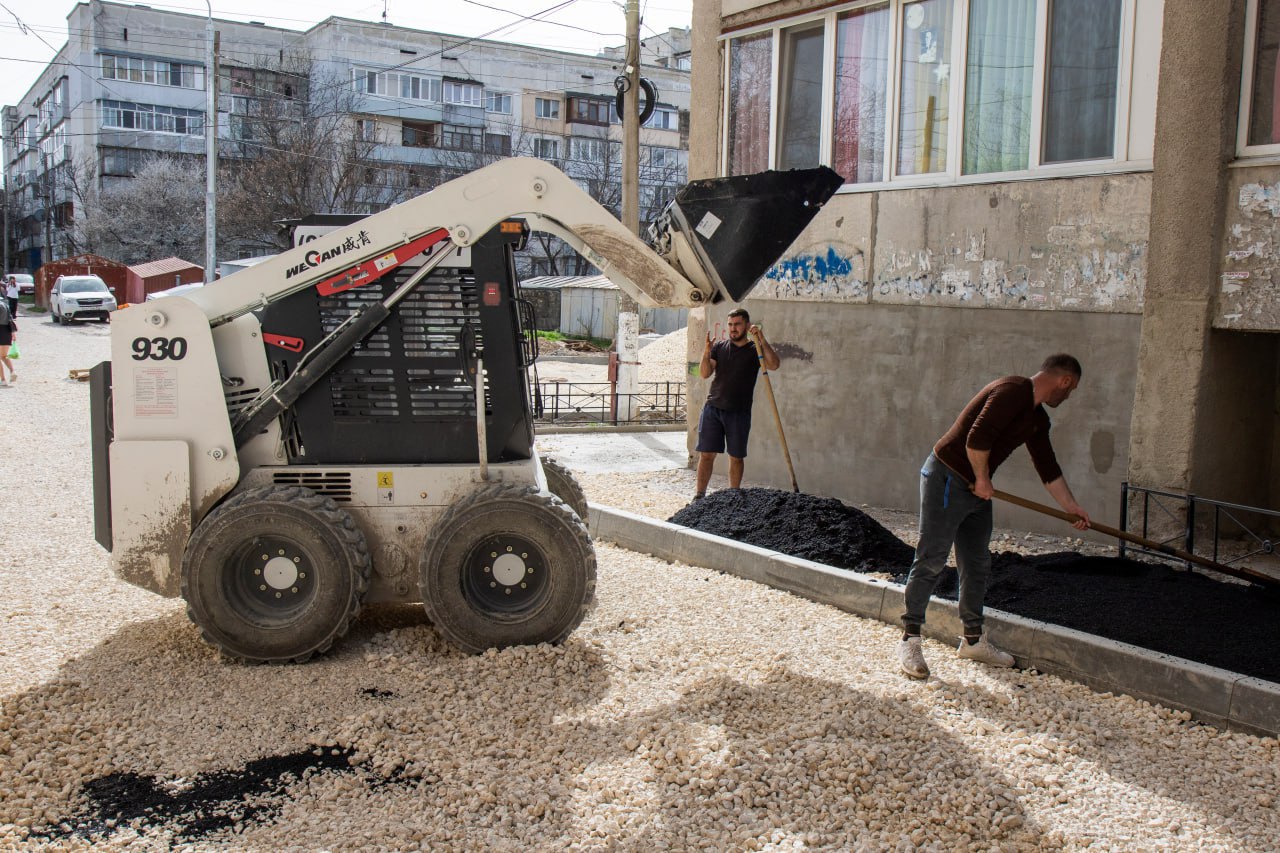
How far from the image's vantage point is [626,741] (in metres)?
4.78

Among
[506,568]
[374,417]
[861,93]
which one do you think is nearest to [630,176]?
[861,93]

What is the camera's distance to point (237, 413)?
232 inches

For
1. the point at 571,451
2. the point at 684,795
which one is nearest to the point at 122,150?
the point at 571,451

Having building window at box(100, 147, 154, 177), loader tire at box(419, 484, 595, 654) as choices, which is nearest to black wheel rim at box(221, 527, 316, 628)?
loader tire at box(419, 484, 595, 654)

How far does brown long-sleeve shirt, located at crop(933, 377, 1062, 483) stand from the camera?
550cm

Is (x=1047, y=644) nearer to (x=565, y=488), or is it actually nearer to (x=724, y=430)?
(x=565, y=488)

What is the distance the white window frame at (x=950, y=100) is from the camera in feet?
27.9

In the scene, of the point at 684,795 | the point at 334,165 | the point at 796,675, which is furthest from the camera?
the point at 334,165

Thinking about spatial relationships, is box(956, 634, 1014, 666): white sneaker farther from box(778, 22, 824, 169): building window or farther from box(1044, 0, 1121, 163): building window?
box(778, 22, 824, 169): building window

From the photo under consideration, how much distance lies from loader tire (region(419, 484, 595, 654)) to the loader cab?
439 mm

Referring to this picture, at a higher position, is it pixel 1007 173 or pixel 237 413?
pixel 1007 173

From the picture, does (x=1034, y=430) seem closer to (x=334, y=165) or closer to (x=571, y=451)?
(x=571, y=451)

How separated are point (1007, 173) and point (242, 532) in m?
6.84

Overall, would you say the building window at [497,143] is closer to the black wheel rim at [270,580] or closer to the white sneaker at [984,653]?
the black wheel rim at [270,580]
